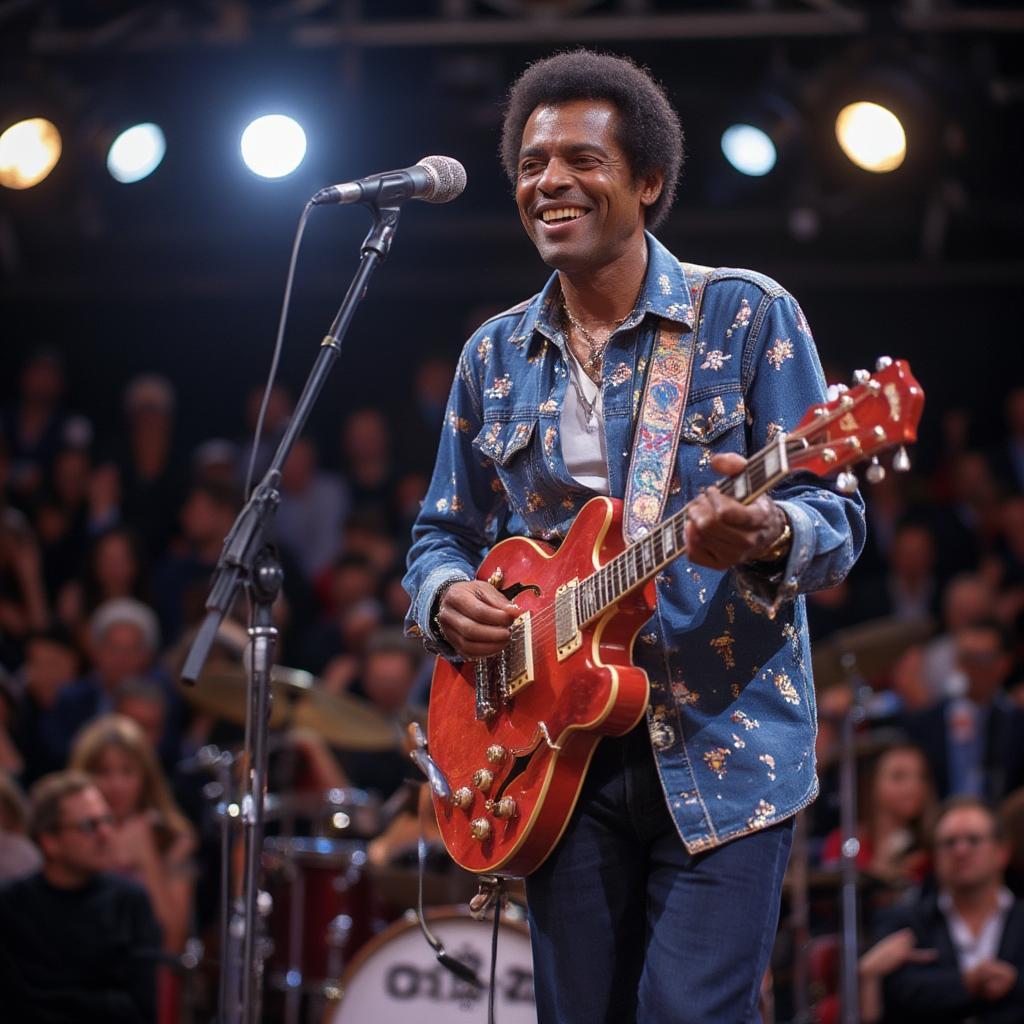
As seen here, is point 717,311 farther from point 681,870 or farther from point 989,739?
point 989,739

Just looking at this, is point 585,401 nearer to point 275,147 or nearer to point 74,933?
point 275,147

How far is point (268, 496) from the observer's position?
3.28 m

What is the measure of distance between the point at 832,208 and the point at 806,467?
6.28 metres

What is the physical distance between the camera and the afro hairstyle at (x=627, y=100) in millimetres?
3139

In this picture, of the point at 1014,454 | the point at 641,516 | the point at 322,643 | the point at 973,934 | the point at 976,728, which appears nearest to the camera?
the point at 641,516

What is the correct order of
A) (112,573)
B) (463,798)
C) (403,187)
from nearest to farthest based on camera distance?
(463,798) < (403,187) < (112,573)

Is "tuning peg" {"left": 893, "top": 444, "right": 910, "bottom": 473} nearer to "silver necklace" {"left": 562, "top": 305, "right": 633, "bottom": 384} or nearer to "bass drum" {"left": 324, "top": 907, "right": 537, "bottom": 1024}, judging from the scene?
"silver necklace" {"left": 562, "top": 305, "right": 633, "bottom": 384}

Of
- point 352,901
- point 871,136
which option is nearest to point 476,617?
point 352,901

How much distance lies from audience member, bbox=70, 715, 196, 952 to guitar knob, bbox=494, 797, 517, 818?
4616mm

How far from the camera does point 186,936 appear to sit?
738cm

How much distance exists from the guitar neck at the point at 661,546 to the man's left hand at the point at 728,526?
27mm

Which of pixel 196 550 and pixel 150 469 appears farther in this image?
pixel 150 469

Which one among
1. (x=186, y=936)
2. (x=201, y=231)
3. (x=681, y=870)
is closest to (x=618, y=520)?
(x=681, y=870)

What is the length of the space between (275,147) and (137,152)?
4.19m
